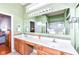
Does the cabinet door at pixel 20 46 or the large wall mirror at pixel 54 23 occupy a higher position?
→ the large wall mirror at pixel 54 23

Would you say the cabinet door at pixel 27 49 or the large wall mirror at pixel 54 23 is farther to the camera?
the cabinet door at pixel 27 49

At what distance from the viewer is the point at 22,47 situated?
4.02 feet

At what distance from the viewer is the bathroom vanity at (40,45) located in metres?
1.03

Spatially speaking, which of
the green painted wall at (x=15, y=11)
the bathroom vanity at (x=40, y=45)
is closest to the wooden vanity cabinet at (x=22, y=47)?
the bathroom vanity at (x=40, y=45)

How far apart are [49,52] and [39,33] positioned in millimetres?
374

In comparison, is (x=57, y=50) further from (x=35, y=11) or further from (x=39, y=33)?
(x=35, y=11)

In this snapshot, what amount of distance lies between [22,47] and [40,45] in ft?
1.15

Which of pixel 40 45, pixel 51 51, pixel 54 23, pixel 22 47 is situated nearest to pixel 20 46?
pixel 22 47

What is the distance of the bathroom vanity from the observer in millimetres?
1032

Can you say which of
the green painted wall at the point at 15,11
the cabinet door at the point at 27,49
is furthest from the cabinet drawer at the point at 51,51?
the green painted wall at the point at 15,11

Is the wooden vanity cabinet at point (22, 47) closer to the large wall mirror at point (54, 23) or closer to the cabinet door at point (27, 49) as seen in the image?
the cabinet door at point (27, 49)

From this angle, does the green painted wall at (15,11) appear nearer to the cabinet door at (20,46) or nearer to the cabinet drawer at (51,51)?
the cabinet door at (20,46)
